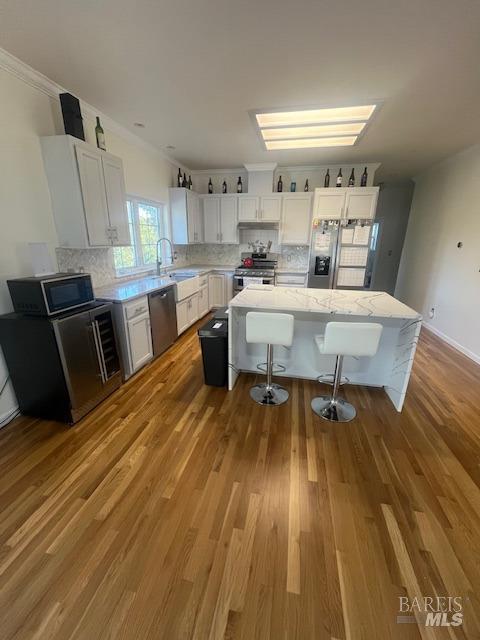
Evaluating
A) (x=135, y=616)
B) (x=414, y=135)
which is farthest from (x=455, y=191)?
(x=135, y=616)

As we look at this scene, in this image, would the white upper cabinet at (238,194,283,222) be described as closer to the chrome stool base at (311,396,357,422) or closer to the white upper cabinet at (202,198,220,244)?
the white upper cabinet at (202,198,220,244)

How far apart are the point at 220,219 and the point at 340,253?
245 centimetres

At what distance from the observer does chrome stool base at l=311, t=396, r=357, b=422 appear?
230 centimetres

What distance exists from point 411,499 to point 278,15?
3110 mm

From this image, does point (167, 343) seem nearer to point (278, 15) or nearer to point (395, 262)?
point (278, 15)

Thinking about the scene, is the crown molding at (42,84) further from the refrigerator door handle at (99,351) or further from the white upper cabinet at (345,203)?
the white upper cabinet at (345,203)

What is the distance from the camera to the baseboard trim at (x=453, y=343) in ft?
11.4

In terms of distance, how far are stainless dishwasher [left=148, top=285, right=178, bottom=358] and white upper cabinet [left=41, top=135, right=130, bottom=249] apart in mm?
826

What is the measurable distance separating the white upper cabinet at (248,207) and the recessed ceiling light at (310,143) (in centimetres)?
128

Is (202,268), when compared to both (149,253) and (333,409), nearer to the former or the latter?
(149,253)

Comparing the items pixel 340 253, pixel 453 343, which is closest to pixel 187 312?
pixel 340 253

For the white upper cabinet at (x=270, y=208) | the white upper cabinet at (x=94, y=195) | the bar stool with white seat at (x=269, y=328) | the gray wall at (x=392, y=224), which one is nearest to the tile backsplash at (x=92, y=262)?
the white upper cabinet at (x=94, y=195)

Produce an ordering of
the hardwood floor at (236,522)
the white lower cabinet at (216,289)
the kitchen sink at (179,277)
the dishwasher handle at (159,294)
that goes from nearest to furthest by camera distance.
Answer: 1. the hardwood floor at (236,522)
2. the dishwasher handle at (159,294)
3. the kitchen sink at (179,277)
4. the white lower cabinet at (216,289)

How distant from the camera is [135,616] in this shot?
110cm
